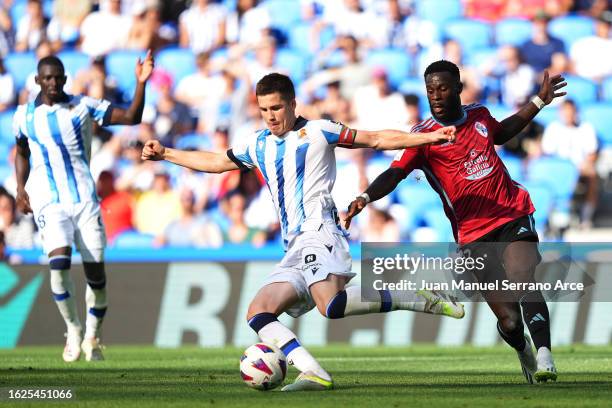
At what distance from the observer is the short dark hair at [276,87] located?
8.00 metres

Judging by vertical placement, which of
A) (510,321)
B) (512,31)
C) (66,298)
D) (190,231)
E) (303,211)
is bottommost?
(66,298)

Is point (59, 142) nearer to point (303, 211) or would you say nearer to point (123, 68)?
point (303, 211)

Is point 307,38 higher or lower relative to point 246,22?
Result: lower

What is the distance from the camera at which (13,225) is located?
55.0ft

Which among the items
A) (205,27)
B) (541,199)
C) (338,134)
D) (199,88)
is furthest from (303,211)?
(205,27)

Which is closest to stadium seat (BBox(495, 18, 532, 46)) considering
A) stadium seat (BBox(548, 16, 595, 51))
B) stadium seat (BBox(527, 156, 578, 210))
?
stadium seat (BBox(548, 16, 595, 51))

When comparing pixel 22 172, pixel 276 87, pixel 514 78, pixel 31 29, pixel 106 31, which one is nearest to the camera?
pixel 276 87

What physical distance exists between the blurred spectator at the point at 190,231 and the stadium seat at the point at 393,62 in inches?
181

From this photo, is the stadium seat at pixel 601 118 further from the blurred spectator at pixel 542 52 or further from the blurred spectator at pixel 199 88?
the blurred spectator at pixel 199 88

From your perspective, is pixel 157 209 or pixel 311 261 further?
pixel 157 209

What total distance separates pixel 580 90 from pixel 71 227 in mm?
10112

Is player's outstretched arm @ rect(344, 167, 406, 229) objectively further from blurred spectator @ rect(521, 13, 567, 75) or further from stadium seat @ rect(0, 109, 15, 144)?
stadium seat @ rect(0, 109, 15, 144)

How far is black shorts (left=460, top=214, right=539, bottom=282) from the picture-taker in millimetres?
8383

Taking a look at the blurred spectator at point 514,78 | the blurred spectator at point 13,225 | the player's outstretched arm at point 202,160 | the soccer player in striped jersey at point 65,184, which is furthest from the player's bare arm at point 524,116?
the blurred spectator at point 514,78
